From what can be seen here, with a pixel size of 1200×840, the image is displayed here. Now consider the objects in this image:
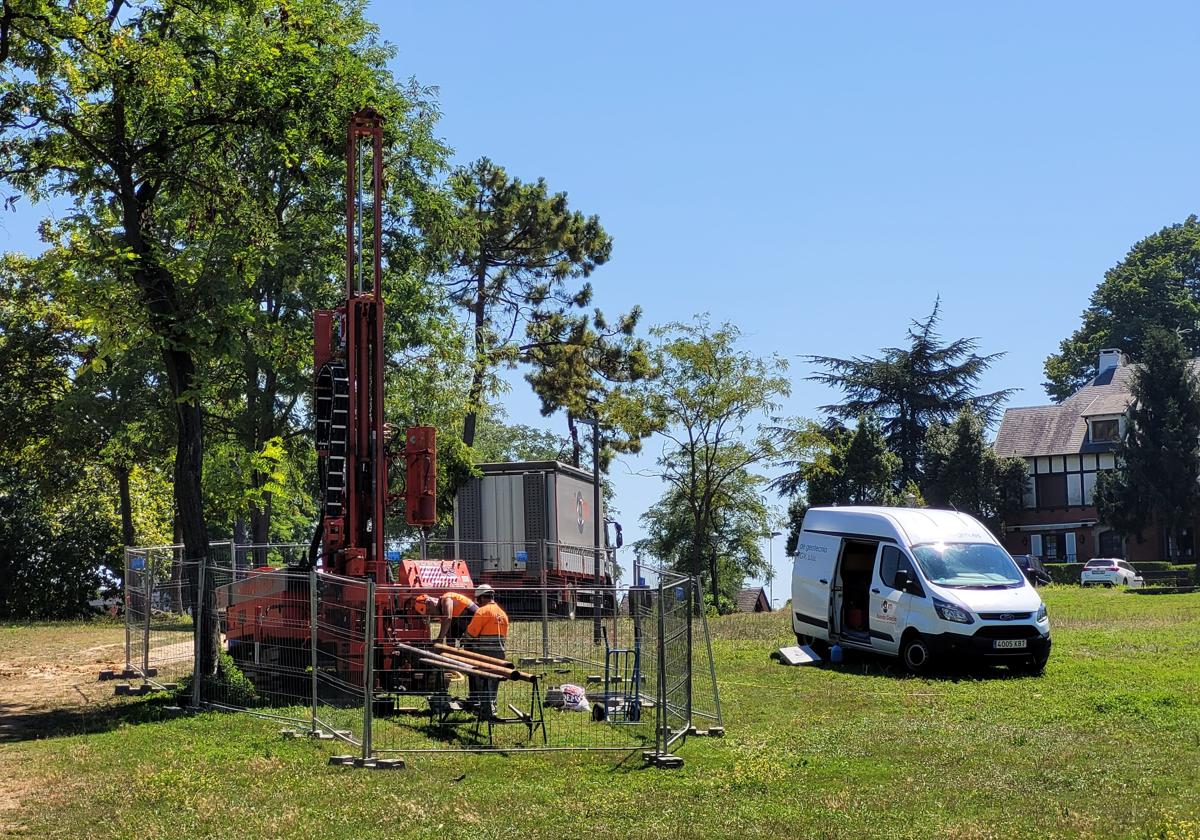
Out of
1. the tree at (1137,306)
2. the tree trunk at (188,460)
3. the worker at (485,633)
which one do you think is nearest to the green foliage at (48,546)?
the tree trunk at (188,460)

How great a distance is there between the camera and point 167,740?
14305 millimetres

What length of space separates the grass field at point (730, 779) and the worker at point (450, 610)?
2.04 m

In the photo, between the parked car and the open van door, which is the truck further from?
the parked car

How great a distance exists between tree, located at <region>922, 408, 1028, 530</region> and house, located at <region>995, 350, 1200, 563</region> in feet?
12.2

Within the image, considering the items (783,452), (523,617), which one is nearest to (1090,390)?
(783,452)

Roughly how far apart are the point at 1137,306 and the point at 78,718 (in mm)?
90222

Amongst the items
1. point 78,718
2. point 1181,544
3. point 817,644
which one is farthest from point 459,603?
point 1181,544

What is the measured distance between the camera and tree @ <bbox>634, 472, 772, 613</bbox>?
71375 millimetres

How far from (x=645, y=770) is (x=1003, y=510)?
66372 mm

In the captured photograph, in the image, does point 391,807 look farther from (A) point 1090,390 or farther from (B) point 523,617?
(A) point 1090,390

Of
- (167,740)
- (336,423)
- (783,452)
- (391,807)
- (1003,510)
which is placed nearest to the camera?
(391,807)

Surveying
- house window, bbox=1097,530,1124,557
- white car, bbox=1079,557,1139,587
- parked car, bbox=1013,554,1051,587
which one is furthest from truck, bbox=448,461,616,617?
house window, bbox=1097,530,1124,557

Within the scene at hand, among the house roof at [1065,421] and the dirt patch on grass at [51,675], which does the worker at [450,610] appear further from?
the house roof at [1065,421]

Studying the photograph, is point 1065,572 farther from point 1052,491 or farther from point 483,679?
point 483,679
